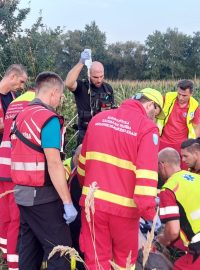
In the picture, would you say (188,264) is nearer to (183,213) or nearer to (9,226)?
(183,213)

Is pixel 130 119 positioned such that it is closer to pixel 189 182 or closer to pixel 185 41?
pixel 189 182

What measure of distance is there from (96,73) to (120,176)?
91.6 inches

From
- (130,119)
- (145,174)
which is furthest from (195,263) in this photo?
(130,119)

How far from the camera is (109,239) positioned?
9.77ft

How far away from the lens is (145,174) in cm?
272

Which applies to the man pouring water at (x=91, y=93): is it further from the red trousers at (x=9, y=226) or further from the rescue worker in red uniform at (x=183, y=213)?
the rescue worker in red uniform at (x=183, y=213)

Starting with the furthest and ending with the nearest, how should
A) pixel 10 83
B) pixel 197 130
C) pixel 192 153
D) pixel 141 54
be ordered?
1. pixel 141 54
2. pixel 197 130
3. pixel 10 83
4. pixel 192 153

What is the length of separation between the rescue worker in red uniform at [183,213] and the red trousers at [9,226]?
51.9 inches

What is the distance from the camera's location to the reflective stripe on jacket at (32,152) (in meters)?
2.96

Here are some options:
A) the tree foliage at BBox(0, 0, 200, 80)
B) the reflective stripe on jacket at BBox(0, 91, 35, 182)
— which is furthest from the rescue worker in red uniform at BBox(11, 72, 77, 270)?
the tree foliage at BBox(0, 0, 200, 80)

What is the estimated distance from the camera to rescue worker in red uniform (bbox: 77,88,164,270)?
2748 mm

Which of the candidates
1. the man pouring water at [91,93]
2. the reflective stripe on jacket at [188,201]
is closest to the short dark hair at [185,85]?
the man pouring water at [91,93]

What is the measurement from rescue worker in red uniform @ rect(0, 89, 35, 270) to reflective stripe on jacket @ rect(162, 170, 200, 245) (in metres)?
1.40

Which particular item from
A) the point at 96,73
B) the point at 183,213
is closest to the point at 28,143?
the point at 183,213
